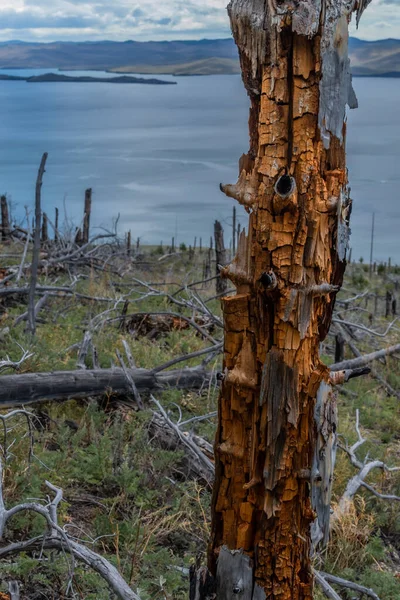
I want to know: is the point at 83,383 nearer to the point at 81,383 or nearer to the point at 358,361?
the point at 81,383

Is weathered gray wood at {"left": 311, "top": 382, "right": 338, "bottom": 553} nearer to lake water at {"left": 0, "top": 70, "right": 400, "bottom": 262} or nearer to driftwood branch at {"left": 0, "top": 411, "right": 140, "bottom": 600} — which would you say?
driftwood branch at {"left": 0, "top": 411, "right": 140, "bottom": 600}

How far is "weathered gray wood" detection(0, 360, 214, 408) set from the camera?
5734 millimetres

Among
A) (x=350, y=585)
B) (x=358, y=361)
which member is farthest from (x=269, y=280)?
(x=358, y=361)

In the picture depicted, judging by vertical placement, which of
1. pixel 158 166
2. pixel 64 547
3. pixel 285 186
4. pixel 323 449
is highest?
pixel 285 186

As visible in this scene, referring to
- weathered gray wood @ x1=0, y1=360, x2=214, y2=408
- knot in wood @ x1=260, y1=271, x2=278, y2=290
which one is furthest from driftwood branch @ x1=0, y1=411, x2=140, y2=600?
weathered gray wood @ x1=0, y1=360, x2=214, y2=408

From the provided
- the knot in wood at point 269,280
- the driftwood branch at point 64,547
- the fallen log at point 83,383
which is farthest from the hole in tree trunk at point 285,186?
the fallen log at point 83,383

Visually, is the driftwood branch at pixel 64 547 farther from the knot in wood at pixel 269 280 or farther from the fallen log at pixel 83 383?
the fallen log at pixel 83 383

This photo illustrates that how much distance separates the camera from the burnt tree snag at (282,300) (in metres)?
2.77

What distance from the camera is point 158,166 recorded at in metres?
50.5

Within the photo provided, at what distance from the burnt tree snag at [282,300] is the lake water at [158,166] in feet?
13.9

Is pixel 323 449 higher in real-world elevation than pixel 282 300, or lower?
lower

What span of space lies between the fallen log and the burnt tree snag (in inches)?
113

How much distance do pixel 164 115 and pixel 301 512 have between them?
3871 inches

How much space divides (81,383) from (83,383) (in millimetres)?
17
